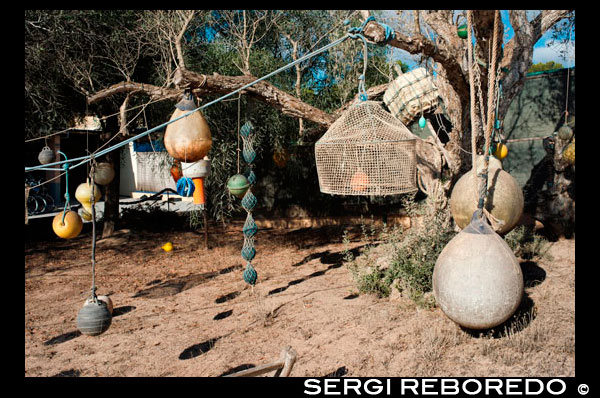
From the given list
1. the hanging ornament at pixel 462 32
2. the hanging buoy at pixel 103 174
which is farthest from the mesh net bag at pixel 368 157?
the hanging buoy at pixel 103 174

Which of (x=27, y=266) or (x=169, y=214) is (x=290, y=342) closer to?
(x=27, y=266)

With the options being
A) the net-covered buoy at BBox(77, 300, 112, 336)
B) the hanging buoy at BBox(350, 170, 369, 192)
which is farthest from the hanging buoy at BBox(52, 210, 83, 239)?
the hanging buoy at BBox(350, 170, 369, 192)

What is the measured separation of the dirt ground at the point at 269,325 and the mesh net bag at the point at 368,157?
1.71 m

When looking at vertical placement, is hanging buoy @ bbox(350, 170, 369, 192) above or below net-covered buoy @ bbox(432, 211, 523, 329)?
above

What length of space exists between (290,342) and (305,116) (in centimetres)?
334

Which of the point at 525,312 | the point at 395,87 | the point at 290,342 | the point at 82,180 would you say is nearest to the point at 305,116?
the point at 395,87

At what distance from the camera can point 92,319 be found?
3.75m

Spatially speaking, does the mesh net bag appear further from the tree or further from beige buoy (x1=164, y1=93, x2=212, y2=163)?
beige buoy (x1=164, y1=93, x2=212, y2=163)

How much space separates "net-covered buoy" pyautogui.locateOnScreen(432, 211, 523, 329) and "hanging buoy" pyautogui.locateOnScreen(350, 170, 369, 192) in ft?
3.47

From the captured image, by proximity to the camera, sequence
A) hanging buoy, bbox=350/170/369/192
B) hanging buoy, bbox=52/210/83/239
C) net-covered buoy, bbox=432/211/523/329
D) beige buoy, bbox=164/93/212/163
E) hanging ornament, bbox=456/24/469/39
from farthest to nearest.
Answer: hanging ornament, bbox=456/24/469/39 < hanging buoy, bbox=52/210/83/239 < hanging buoy, bbox=350/170/369/192 < beige buoy, bbox=164/93/212/163 < net-covered buoy, bbox=432/211/523/329

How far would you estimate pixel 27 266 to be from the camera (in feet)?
27.9

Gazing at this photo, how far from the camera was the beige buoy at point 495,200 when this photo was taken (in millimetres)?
4062

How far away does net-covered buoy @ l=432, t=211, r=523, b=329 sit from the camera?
3367 mm

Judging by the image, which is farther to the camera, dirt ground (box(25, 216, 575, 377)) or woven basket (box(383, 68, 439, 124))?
woven basket (box(383, 68, 439, 124))
